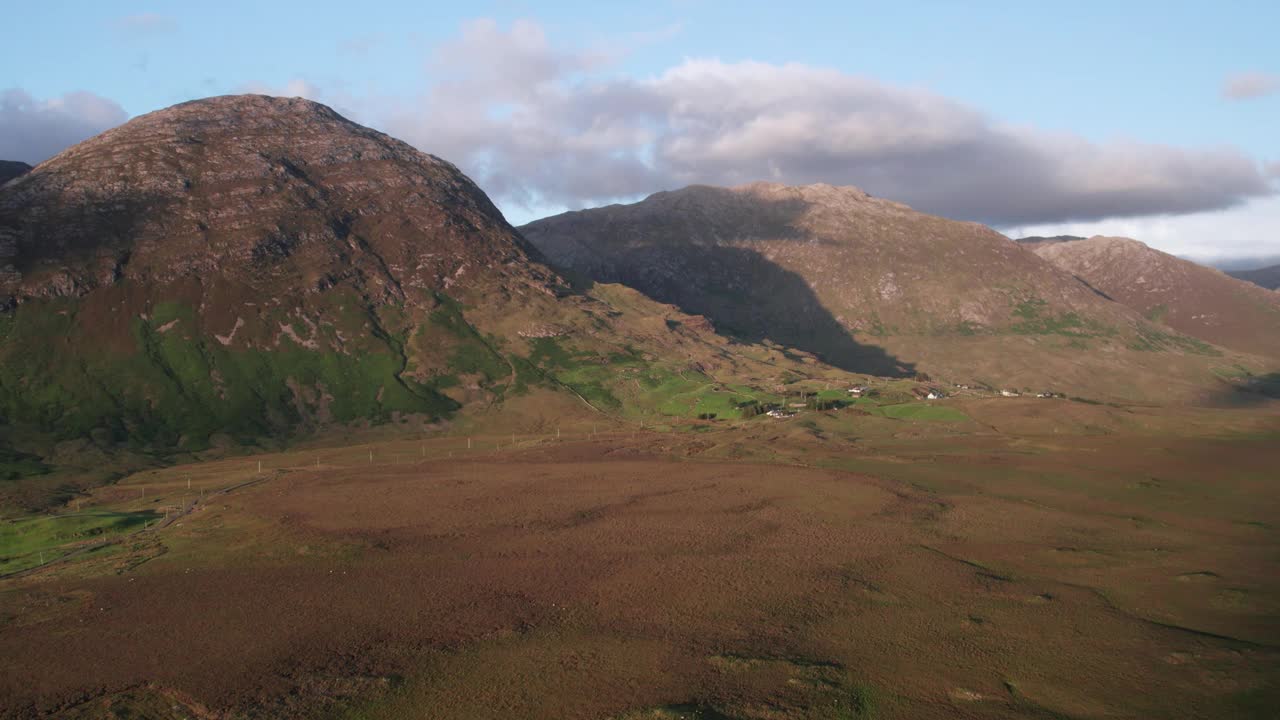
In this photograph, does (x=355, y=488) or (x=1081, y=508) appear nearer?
(x=1081, y=508)

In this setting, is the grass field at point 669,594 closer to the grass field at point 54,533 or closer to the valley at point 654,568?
the valley at point 654,568

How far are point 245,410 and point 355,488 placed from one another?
8214 cm

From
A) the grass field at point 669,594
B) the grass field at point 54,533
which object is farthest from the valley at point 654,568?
the grass field at point 54,533

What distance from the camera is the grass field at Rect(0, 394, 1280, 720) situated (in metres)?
45.0

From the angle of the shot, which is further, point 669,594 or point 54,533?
point 54,533

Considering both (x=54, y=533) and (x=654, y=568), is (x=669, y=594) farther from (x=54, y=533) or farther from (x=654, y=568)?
(x=54, y=533)

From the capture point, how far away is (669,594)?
6259 cm

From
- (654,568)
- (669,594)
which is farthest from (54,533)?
(669,594)

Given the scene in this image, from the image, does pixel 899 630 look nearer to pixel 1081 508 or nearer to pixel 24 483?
pixel 1081 508

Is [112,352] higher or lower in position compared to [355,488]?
higher

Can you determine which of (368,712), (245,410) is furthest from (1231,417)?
(245,410)

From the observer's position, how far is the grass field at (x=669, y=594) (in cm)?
4503

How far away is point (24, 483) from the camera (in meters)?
123

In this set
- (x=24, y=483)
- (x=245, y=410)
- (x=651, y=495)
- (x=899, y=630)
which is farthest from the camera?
(x=245, y=410)
